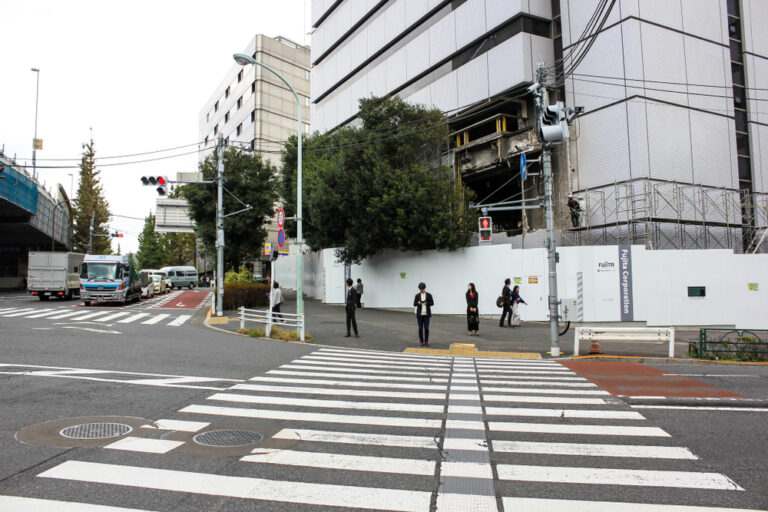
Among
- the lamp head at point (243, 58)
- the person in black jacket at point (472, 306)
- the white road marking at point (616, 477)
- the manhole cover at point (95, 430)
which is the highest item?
the lamp head at point (243, 58)

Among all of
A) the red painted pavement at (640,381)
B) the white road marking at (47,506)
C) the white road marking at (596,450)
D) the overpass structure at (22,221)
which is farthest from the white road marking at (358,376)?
the overpass structure at (22,221)

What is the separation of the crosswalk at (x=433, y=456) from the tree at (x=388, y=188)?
15948mm

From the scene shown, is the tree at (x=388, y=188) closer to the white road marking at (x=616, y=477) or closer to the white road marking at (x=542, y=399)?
the white road marking at (x=542, y=399)

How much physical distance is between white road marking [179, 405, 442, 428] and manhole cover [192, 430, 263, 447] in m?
0.65

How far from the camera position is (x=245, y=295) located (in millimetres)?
27172

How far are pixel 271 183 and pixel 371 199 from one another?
1643 centimetres

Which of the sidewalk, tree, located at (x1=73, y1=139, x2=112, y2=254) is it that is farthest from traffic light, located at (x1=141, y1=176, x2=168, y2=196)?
tree, located at (x1=73, y1=139, x2=112, y2=254)

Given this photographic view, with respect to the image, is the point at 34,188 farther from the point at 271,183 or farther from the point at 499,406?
the point at 499,406

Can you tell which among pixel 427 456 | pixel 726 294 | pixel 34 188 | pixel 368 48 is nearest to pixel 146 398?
pixel 427 456

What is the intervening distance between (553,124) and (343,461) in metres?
11.1

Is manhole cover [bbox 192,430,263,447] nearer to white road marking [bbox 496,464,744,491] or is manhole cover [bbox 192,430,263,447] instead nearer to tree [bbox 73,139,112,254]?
white road marking [bbox 496,464,744,491]

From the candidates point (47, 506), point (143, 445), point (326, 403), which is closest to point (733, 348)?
point (326, 403)

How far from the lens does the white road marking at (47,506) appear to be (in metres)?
3.30

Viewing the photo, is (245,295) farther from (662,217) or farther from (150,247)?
(150,247)
